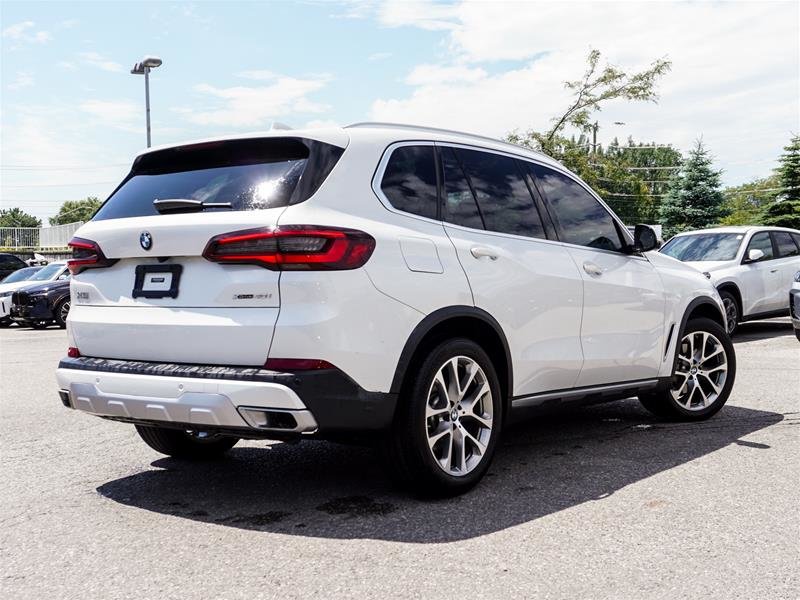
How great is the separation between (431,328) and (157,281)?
53.5 inches

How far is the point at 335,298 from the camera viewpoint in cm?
372

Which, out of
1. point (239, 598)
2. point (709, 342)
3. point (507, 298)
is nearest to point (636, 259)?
point (709, 342)

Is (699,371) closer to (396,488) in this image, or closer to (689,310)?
(689,310)

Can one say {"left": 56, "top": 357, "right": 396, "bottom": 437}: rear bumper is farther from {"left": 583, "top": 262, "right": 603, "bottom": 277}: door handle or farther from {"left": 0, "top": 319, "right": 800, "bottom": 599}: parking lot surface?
{"left": 583, "top": 262, "right": 603, "bottom": 277}: door handle

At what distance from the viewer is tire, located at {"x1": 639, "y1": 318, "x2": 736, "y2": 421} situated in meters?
6.32

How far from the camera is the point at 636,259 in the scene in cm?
583

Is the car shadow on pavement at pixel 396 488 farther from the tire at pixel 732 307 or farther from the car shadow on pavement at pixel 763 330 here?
the car shadow on pavement at pixel 763 330

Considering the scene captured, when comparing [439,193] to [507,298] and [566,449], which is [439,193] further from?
[566,449]

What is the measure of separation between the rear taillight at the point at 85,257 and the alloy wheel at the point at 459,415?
5.94 ft

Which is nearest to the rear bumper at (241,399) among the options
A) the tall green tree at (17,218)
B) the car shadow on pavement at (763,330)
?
the car shadow on pavement at (763,330)

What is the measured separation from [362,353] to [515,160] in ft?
6.43

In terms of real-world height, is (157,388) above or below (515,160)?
below

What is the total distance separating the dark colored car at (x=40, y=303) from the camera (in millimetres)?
19281

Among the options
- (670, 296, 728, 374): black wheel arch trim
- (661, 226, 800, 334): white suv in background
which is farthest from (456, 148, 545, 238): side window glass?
(661, 226, 800, 334): white suv in background
